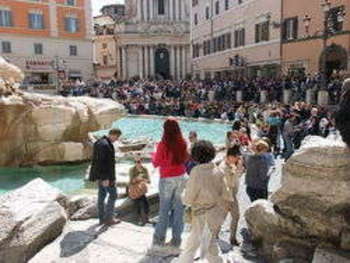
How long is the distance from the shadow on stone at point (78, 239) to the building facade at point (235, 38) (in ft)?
86.9

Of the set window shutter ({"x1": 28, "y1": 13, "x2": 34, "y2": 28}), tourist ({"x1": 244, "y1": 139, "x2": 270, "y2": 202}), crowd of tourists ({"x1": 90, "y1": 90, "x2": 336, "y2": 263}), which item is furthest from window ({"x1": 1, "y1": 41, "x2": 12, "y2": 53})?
tourist ({"x1": 244, "y1": 139, "x2": 270, "y2": 202})

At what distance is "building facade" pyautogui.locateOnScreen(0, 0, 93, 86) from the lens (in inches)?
1729

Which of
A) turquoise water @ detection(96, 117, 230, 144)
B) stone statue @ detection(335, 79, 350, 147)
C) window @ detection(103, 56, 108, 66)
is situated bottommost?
turquoise water @ detection(96, 117, 230, 144)

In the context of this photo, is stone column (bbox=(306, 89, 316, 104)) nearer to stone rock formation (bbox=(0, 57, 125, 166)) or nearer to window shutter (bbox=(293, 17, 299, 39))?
window shutter (bbox=(293, 17, 299, 39))

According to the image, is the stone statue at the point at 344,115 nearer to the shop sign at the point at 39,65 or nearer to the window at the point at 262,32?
the window at the point at 262,32

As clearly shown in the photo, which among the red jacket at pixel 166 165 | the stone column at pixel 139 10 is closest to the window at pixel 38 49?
the stone column at pixel 139 10

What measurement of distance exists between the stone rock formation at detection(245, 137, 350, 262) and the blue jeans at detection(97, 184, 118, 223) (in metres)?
2.22

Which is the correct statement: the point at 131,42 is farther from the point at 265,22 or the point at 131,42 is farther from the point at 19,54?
the point at 265,22

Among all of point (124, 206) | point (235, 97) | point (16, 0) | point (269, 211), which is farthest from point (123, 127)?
point (16, 0)

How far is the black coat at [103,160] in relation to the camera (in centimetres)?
675

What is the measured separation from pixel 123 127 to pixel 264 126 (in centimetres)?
1327

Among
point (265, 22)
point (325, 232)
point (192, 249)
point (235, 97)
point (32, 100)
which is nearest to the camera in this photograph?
point (192, 249)

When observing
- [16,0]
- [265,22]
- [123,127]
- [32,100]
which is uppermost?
[16,0]

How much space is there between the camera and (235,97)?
2931cm
